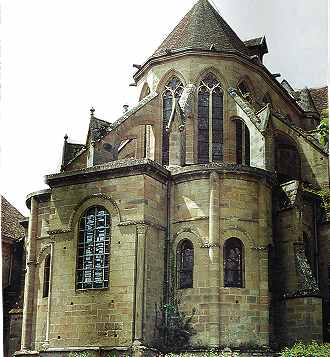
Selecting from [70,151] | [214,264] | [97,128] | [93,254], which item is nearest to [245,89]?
[97,128]

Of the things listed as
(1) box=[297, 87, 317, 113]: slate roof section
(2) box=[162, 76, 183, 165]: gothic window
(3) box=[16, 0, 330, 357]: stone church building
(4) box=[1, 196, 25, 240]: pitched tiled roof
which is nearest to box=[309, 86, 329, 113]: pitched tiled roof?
(1) box=[297, 87, 317, 113]: slate roof section

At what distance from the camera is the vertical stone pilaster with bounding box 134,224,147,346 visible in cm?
1689

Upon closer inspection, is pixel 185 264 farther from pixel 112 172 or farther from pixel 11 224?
pixel 11 224

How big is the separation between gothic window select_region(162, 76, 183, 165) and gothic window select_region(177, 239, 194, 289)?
14.6 feet

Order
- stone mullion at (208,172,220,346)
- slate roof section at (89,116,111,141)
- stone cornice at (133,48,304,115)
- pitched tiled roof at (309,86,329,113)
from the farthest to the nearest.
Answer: pitched tiled roof at (309,86,329,113)
stone cornice at (133,48,304,115)
slate roof section at (89,116,111,141)
stone mullion at (208,172,220,346)

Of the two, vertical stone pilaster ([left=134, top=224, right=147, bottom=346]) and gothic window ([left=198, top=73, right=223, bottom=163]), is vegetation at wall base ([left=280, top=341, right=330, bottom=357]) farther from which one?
gothic window ([left=198, top=73, right=223, bottom=163])

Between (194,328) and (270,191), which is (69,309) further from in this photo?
(270,191)

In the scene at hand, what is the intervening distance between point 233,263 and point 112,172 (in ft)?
12.9

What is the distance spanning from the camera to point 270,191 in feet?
63.5

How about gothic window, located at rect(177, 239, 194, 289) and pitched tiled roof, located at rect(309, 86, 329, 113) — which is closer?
gothic window, located at rect(177, 239, 194, 289)

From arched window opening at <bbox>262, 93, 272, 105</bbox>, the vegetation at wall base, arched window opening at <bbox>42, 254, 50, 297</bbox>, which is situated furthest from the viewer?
arched window opening at <bbox>262, 93, 272, 105</bbox>

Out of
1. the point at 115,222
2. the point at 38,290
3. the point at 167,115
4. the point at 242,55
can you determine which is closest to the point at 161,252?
the point at 115,222

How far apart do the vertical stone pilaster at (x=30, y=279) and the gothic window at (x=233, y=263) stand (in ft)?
19.9

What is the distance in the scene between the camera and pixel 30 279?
67.7 feet
